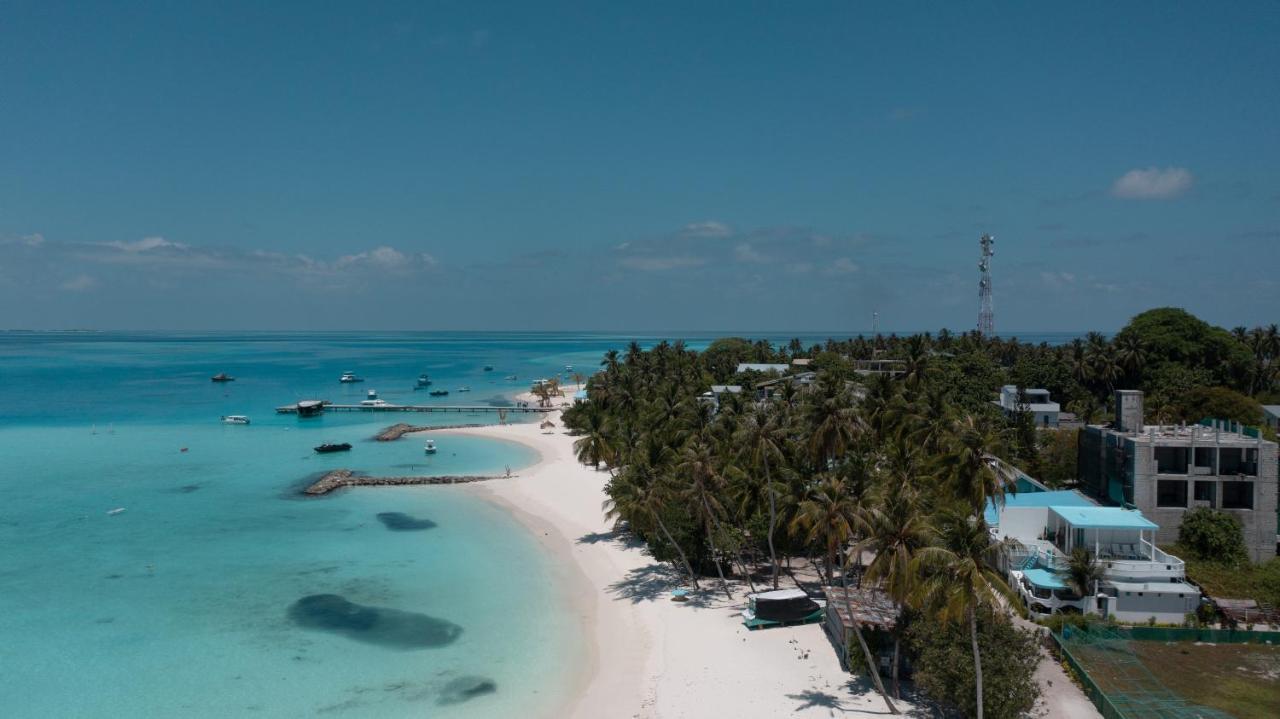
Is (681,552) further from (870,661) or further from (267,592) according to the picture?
(267,592)

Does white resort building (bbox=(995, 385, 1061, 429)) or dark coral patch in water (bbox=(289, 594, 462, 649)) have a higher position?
white resort building (bbox=(995, 385, 1061, 429))

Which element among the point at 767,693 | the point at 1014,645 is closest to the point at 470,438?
the point at 767,693

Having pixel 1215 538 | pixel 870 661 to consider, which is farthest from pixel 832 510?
pixel 1215 538

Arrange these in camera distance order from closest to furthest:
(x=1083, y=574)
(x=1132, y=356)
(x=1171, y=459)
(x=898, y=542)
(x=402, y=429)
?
(x=898, y=542) < (x=1083, y=574) < (x=1171, y=459) < (x=1132, y=356) < (x=402, y=429)

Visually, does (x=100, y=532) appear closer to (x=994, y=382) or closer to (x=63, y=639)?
(x=63, y=639)

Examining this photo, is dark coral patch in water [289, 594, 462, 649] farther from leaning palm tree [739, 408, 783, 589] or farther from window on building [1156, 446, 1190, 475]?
window on building [1156, 446, 1190, 475]

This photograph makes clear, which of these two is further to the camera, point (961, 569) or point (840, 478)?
point (840, 478)

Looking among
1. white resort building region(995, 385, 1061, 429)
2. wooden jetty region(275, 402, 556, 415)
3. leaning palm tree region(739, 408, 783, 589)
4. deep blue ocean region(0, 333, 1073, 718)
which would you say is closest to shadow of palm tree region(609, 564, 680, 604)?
deep blue ocean region(0, 333, 1073, 718)
